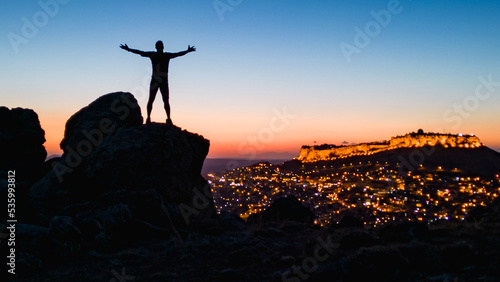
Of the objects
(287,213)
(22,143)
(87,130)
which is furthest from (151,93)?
(287,213)

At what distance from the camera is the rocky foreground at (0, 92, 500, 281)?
242 inches

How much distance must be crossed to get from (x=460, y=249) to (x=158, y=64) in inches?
446

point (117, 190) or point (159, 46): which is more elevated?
point (159, 46)

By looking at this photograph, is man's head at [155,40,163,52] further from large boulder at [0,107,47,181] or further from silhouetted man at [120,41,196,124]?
large boulder at [0,107,47,181]

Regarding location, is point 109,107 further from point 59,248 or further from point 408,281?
point 408,281

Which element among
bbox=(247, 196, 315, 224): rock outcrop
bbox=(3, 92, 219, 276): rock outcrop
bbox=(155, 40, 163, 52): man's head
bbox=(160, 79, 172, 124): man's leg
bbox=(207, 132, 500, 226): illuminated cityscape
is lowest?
bbox=(207, 132, 500, 226): illuminated cityscape

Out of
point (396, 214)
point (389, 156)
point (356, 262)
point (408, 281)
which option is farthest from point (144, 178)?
point (389, 156)

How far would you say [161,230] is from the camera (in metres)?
10.1

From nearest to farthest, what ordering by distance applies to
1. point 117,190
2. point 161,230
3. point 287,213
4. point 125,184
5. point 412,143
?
point 161,230 < point 117,190 < point 125,184 < point 287,213 < point 412,143

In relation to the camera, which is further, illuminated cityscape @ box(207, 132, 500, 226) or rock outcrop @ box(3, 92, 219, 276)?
illuminated cityscape @ box(207, 132, 500, 226)

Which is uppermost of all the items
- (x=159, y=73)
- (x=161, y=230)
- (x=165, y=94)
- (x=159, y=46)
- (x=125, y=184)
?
(x=159, y=46)

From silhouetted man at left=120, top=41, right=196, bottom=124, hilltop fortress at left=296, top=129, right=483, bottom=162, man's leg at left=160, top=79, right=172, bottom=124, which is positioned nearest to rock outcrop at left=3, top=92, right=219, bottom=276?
man's leg at left=160, top=79, right=172, bottom=124

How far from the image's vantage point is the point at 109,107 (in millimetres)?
15102

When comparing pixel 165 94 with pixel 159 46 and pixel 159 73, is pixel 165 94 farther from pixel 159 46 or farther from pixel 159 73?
pixel 159 46
